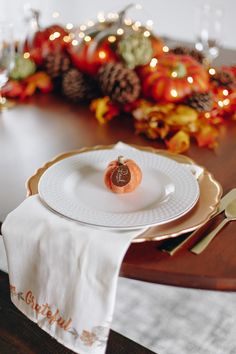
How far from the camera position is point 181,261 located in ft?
2.46

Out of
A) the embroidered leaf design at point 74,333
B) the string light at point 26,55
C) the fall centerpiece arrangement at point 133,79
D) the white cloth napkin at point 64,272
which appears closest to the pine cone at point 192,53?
the fall centerpiece arrangement at point 133,79

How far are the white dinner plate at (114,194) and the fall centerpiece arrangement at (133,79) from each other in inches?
7.2

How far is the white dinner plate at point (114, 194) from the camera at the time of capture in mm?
794

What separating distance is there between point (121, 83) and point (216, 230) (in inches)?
21.5

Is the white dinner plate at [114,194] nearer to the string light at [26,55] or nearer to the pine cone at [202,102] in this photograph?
the pine cone at [202,102]

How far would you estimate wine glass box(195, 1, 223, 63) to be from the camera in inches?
60.7

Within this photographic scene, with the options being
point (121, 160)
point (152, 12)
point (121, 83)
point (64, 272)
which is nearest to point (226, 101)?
point (121, 83)

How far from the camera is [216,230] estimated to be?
815mm

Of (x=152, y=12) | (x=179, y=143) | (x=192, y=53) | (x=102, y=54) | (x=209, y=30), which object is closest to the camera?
(x=179, y=143)

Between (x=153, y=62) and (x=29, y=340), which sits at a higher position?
(x=153, y=62)

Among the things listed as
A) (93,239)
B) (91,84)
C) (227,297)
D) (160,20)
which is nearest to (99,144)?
(91,84)

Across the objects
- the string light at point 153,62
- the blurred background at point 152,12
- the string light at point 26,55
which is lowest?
the blurred background at point 152,12

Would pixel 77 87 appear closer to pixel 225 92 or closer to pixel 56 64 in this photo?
pixel 56 64

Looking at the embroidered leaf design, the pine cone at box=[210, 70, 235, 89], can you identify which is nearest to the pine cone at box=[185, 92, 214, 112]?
the pine cone at box=[210, 70, 235, 89]
